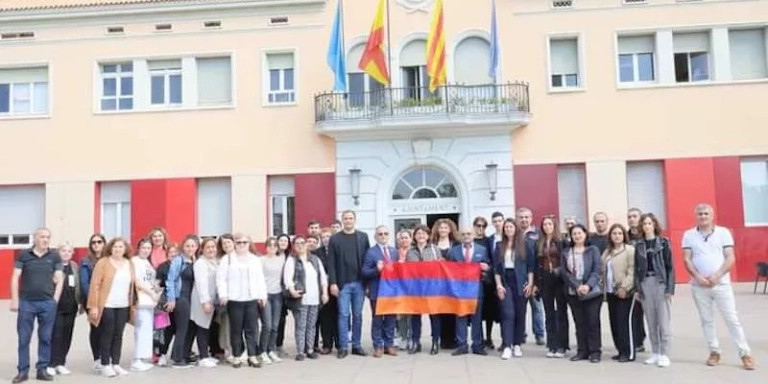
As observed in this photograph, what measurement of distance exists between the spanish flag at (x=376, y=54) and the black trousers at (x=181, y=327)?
10.4m

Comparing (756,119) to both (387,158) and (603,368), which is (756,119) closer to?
(387,158)

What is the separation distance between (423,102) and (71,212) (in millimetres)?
10660

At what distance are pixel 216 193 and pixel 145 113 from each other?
3135 mm

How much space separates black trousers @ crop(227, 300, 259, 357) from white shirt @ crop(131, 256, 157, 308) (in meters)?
0.99

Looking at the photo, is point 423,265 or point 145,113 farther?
point 145,113

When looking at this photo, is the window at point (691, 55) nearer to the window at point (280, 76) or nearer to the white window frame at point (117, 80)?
the window at point (280, 76)

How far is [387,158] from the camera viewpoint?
19.3 meters

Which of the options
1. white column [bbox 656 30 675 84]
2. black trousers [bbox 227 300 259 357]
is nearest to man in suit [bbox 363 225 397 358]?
black trousers [bbox 227 300 259 357]

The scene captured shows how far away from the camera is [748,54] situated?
62.7 ft

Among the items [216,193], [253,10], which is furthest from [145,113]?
[253,10]

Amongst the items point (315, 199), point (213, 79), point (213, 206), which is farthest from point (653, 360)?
point (213, 79)

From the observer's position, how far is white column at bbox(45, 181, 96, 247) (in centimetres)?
1991

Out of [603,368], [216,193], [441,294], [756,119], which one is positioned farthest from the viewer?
[216,193]

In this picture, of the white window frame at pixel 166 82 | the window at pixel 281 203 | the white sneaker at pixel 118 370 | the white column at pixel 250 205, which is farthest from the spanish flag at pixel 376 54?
the white sneaker at pixel 118 370
